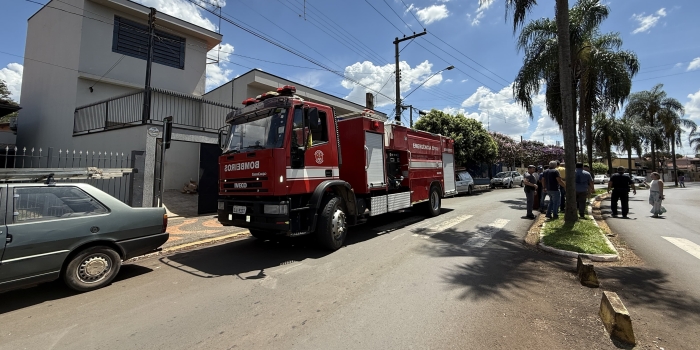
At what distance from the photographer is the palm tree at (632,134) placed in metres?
26.6

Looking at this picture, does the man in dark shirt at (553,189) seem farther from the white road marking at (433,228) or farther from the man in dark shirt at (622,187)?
the white road marking at (433,228)

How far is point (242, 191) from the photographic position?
631 cm

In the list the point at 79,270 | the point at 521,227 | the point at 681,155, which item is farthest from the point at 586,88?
the point at 681,155

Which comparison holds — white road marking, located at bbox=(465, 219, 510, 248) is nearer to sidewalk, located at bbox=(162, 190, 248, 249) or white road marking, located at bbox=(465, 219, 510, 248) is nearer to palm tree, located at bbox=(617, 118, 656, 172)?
sidewalk, located at bbox=(162, 190, 248, 249)

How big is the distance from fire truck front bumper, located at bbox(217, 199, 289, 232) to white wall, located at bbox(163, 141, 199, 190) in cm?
837

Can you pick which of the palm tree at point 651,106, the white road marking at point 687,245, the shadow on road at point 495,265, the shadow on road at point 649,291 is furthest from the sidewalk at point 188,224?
the palm tree at point 651,106

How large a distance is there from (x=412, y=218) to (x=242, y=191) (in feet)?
20.1

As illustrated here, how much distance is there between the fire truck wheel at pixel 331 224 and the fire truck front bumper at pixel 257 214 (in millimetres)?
774

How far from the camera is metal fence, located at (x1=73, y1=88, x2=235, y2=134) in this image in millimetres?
11516

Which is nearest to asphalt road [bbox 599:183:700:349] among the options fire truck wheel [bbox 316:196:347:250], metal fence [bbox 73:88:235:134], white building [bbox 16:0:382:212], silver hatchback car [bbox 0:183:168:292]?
fire truck wheel [bbox 316:196:347:250]

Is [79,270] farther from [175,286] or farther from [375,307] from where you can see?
[375,307]

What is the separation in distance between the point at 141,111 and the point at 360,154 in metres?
8.73

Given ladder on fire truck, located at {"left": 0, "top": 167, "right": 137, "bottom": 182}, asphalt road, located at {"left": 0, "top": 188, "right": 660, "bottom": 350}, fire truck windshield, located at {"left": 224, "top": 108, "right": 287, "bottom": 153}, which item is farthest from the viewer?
fire truck windshield, located at {"left": 224, "top": 108, "right": 287, "bottom": 153}

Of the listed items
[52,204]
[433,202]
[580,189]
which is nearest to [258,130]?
[52,204]
